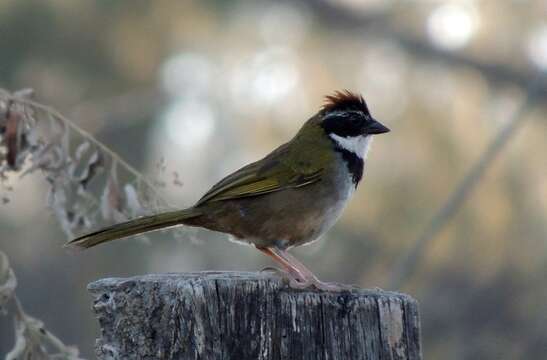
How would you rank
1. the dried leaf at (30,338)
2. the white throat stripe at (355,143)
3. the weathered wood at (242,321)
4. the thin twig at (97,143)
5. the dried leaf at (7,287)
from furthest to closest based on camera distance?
the white throat stripe at (355,143), the thin twig at (97,143), the dried leaf at (30,338), the dried leaf at (7,287), the weathered wood at (242,321)

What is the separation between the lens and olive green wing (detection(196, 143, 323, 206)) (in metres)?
5.74

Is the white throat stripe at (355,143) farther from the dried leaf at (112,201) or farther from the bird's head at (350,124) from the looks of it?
the dried leaf at (112,201)

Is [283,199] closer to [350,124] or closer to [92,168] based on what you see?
[350,124]

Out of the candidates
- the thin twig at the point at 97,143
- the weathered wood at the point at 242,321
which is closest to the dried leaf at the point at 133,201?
the thin twig at the point at 97,143

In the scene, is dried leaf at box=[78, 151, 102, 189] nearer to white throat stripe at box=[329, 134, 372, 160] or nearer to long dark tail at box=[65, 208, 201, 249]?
long dark tail at box=[65, 208, 201, 249]

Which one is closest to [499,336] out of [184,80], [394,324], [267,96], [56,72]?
[267,96]

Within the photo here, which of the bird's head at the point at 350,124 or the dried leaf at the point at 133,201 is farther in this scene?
the bird's head at the point at 350,124

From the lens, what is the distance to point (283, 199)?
5.88 meters

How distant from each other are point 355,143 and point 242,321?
8.23 ft

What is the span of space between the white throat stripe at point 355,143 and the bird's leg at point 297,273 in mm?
720

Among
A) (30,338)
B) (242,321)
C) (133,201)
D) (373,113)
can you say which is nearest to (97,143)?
(133,201)

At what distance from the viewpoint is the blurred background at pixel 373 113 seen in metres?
11.9

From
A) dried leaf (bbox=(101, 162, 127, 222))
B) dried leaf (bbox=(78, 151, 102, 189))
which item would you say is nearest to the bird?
dried leaf (bbox=(101, 162, 127, 222))

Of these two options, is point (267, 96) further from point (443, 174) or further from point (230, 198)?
point (230, 198)
